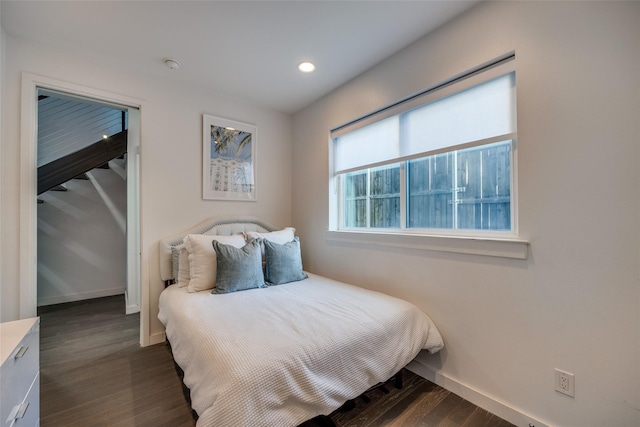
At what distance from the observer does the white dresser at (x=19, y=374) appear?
38.9 inches

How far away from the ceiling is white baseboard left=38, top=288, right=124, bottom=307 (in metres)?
3.30

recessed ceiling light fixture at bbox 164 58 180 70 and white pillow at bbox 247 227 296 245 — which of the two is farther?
white pillow at bbox 247 227 296 245

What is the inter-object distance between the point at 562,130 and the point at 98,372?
11.3 feet

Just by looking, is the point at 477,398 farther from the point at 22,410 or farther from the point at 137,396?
the point at 22,410

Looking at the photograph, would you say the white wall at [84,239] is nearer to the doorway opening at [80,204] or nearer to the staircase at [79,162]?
the doorway opening at [80,204]

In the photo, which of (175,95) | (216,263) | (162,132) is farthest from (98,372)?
(175,95)

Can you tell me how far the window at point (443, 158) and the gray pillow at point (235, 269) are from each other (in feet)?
3.80

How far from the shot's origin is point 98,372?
6.52 ft

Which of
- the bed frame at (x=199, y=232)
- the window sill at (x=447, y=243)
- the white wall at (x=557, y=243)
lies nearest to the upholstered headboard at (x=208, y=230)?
the bed frame at (x=199, y=232)

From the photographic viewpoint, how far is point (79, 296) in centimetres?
375

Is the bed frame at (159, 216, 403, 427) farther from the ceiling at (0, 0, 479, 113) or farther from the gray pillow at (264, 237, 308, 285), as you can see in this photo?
the ceiling at (0, 0, 479, 113)

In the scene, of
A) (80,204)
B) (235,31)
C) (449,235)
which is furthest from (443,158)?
(80,204)

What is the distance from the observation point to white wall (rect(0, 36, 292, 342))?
6.31 ft

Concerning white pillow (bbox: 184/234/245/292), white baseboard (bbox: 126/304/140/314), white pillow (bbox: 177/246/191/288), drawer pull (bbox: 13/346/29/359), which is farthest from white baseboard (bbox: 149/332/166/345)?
drawer pull (bbox: 13/346/29/359)
